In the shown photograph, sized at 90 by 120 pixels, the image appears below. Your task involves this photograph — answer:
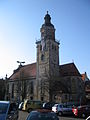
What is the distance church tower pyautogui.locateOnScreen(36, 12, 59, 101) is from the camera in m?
66.9

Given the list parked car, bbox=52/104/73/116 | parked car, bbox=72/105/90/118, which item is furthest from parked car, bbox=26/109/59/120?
parked car, bbox=52/104/73/116

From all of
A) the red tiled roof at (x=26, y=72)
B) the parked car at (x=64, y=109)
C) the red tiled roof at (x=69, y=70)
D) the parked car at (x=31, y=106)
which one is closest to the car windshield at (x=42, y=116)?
the parked car at (x=64, y=109)

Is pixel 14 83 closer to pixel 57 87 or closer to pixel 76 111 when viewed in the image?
pixel 57 87

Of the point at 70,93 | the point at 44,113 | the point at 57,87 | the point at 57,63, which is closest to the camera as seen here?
the point at 44,113

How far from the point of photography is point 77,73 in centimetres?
6950

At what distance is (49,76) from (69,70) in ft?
36.6

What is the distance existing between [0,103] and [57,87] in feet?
151

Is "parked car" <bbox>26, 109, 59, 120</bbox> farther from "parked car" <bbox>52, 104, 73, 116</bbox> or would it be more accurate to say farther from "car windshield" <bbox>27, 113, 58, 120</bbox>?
"parked car" <bbox>52, 104, 73, 116</bbox>

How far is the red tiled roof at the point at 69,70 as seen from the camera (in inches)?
2731

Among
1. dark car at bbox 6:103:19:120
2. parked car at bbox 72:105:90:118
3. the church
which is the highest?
the church

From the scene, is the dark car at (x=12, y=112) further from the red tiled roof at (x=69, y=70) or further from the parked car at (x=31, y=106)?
the red tiled roof at (x=69, y=70)

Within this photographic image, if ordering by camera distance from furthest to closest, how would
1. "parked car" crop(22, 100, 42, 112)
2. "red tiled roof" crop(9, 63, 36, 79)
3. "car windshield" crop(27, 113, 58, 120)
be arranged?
"red tiled roof" crop(9, 63, 36, 79)
"parked car" crop(22, 100, 42, 112)
"car windshield" crop(27, 113, 58, 120)

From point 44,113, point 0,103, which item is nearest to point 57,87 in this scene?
point 0,103

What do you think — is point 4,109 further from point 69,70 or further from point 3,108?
point 69,70
